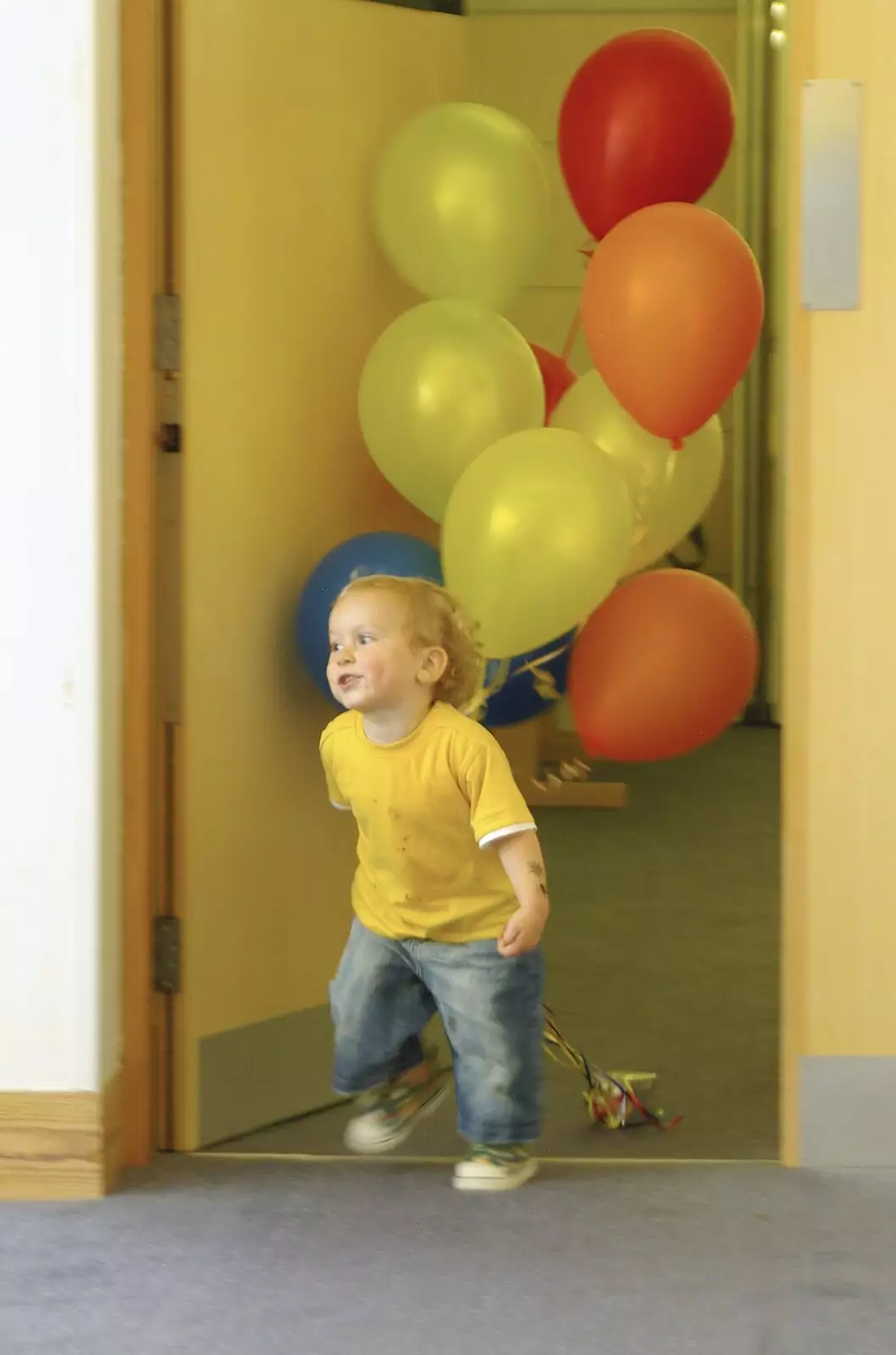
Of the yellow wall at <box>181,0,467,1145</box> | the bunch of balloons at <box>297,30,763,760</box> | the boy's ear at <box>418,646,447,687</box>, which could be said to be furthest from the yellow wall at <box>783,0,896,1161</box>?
the yellow wall at <box>181,0,467,1145</box>

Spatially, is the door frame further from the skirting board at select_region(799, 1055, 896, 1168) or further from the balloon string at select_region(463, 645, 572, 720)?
the balloon string at select_region(463, 645, 572, 720)

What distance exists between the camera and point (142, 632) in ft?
6.25

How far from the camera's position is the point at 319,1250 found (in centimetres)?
168

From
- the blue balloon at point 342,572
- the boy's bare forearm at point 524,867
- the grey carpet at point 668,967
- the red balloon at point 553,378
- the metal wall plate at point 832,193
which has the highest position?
the metal wall plate at point 832,193

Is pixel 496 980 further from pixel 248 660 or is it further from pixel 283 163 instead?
pixel 283 163

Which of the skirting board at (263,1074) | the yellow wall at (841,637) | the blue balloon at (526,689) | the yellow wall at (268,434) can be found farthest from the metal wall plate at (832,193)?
the skirting board at (263,1074)

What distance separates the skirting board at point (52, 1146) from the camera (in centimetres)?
182

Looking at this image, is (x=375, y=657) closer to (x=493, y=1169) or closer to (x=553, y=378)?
(x=493, y=1169)

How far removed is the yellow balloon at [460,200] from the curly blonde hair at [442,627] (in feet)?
1.59

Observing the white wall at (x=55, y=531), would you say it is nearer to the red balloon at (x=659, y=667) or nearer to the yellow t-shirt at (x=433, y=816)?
the yellow t-shirt at (x=433, y=816)

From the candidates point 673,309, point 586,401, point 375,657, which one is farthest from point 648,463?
point 375,657

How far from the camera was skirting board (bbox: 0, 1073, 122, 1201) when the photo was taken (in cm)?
182

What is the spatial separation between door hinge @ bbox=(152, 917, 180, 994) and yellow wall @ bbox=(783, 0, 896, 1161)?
0.72 metres

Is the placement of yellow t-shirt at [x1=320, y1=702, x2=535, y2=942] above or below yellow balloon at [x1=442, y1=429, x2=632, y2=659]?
below
